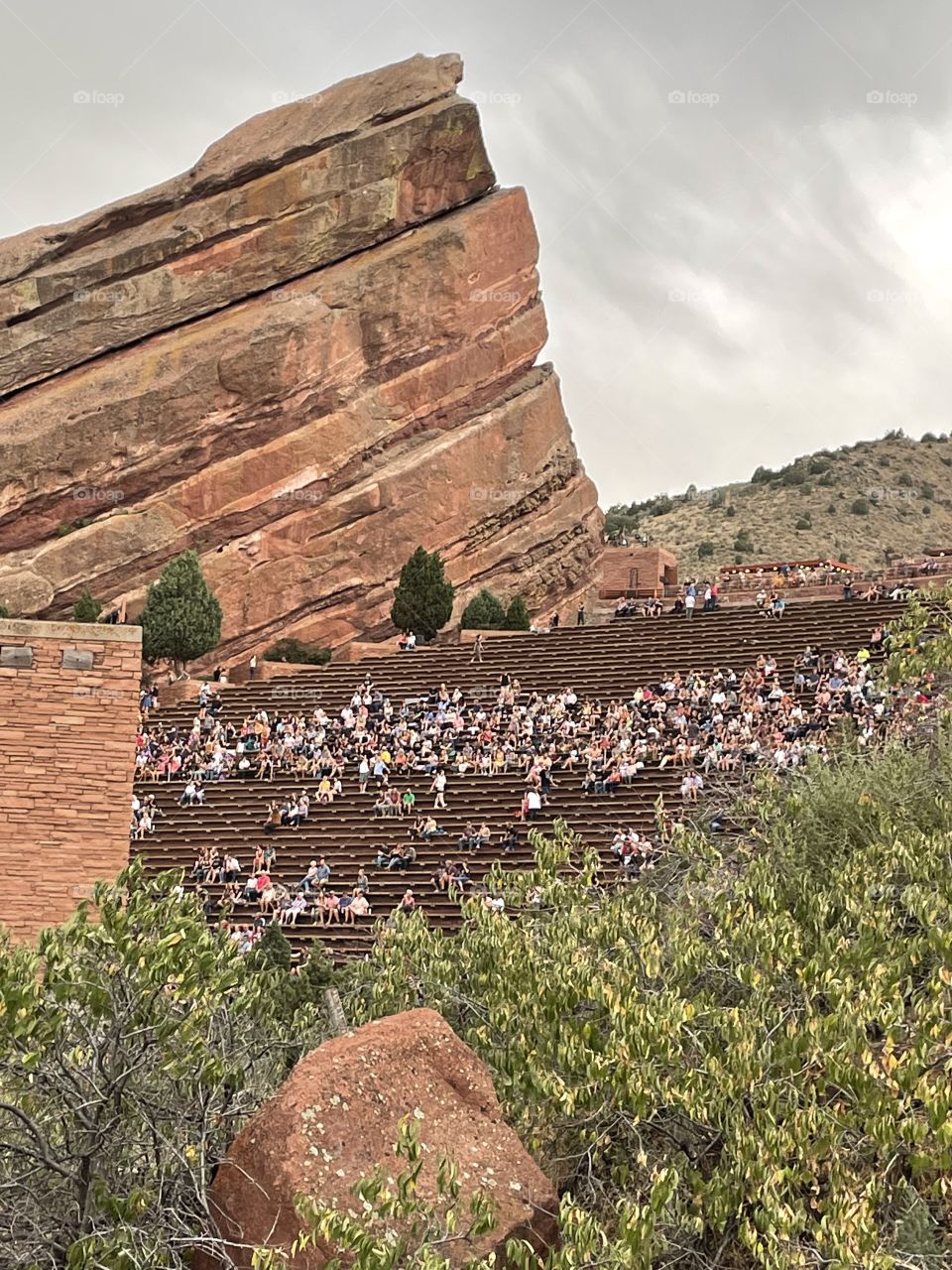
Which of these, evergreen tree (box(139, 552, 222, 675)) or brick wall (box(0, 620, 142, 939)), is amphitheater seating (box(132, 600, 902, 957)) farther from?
brick wall (box(0, 620, 142, 939))

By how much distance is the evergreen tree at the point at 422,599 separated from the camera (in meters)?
37.9

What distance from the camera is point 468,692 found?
28.6 m

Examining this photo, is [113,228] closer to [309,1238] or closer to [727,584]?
[727,584]

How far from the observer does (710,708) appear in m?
24.5

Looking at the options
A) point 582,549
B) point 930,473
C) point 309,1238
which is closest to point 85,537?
point 582,549

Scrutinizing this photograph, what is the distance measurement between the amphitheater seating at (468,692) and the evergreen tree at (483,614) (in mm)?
5262

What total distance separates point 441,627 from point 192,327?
499 inches

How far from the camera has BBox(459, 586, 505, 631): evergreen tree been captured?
37406 mm
